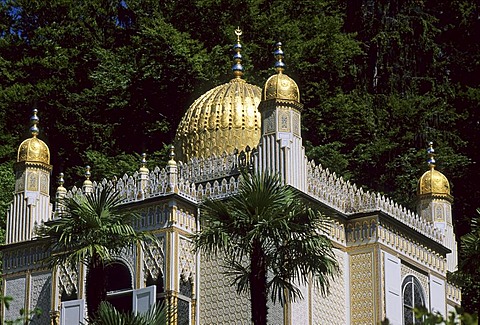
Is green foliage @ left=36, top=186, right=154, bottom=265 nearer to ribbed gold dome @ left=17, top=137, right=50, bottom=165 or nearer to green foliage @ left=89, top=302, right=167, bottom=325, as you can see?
green foliage @ left=89, top=302, right=167, bottom=325

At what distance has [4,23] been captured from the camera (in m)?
48.4

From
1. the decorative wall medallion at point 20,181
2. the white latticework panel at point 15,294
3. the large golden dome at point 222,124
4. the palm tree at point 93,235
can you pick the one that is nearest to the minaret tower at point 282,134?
the large golden dome at point 222,124

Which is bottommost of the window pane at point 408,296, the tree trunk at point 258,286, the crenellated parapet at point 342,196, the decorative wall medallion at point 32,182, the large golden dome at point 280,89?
the tree trunk at point 258,286

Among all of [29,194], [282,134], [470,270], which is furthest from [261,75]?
[470,270]

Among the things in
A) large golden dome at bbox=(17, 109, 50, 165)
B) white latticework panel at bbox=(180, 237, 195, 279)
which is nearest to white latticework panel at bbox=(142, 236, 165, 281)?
white latticework panel at bbox=(180, 237, 195, 279)

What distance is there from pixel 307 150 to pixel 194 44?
17.3ft

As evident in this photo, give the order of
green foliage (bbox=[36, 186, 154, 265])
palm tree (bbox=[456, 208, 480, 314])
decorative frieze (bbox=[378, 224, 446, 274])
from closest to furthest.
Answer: green foliage (bbox=[36, 186, 154, 265])
palm tree (bbox=[456, 208, 480, 314])
decorative frieze (bbox=[378, 224, 446, 274])

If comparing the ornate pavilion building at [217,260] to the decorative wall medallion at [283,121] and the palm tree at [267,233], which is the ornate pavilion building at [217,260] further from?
the palm tree at [267,233]

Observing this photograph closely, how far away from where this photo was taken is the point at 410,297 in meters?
30.7

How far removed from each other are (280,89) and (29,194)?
20.4 feet

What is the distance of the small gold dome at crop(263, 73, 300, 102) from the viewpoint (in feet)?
96.6

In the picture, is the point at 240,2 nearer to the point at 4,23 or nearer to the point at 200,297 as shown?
the point at 4,23

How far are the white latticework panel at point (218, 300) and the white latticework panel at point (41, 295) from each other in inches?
138

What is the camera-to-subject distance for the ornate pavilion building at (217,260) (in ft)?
94.2
